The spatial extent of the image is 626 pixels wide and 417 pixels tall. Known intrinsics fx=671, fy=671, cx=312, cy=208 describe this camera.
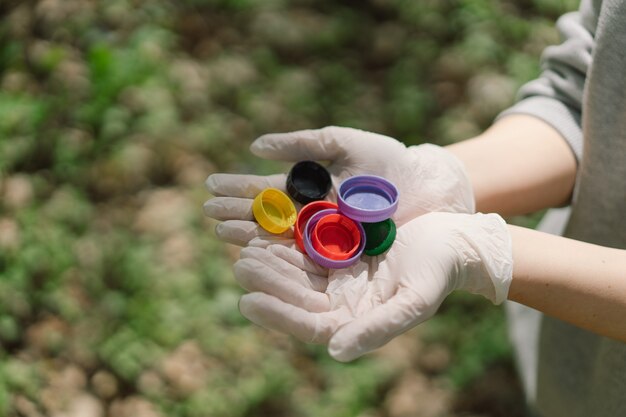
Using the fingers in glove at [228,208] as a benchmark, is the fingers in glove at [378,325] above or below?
below

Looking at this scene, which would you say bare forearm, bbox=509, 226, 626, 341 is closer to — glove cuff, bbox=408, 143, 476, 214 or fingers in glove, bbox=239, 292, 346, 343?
glove cuff, bbox=408, 143, 476, 214

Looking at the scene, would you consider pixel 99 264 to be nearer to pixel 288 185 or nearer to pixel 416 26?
pixel 288 185

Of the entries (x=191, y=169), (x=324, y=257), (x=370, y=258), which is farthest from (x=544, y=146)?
(x=191, y=169)

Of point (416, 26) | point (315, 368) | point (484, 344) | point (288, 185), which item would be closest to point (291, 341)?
point (315, 368)

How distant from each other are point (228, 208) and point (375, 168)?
419 millimetres

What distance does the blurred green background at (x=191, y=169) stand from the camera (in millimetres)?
2475

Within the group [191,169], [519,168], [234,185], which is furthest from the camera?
[191,169]

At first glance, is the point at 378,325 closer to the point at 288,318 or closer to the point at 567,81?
the point at 288,318

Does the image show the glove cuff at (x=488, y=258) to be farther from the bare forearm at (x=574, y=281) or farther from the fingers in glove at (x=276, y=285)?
the fingers in glove at (x=276, y=285)

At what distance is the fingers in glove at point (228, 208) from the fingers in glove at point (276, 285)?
7.7 inches

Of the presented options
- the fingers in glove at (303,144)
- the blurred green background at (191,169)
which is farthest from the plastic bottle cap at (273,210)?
the blurred green background at (191,169)

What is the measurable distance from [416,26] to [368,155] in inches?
77.4

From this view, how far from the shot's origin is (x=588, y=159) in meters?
1.77

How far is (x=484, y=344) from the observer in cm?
272
